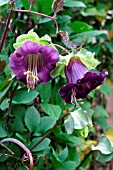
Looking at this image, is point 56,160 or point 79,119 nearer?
point 79,119

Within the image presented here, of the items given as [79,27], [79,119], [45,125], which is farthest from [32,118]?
[79,27]

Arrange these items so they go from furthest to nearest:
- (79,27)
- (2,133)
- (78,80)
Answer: (79,27)
(2,133)
(78,80)

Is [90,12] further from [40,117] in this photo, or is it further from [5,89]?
[5,89]

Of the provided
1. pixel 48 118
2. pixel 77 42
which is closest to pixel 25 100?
pixel 48 118

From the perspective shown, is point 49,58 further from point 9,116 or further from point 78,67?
point 9,116

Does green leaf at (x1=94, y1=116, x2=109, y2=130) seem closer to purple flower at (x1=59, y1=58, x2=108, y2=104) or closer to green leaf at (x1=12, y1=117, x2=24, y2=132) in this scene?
green leaf at (x1=12, y1=117, x2=24, y2=132)

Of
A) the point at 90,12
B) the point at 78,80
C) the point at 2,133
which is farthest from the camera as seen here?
the point at 90,12

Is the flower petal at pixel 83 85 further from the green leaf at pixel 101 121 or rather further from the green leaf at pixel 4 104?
the green leaf at pixel 101 121
